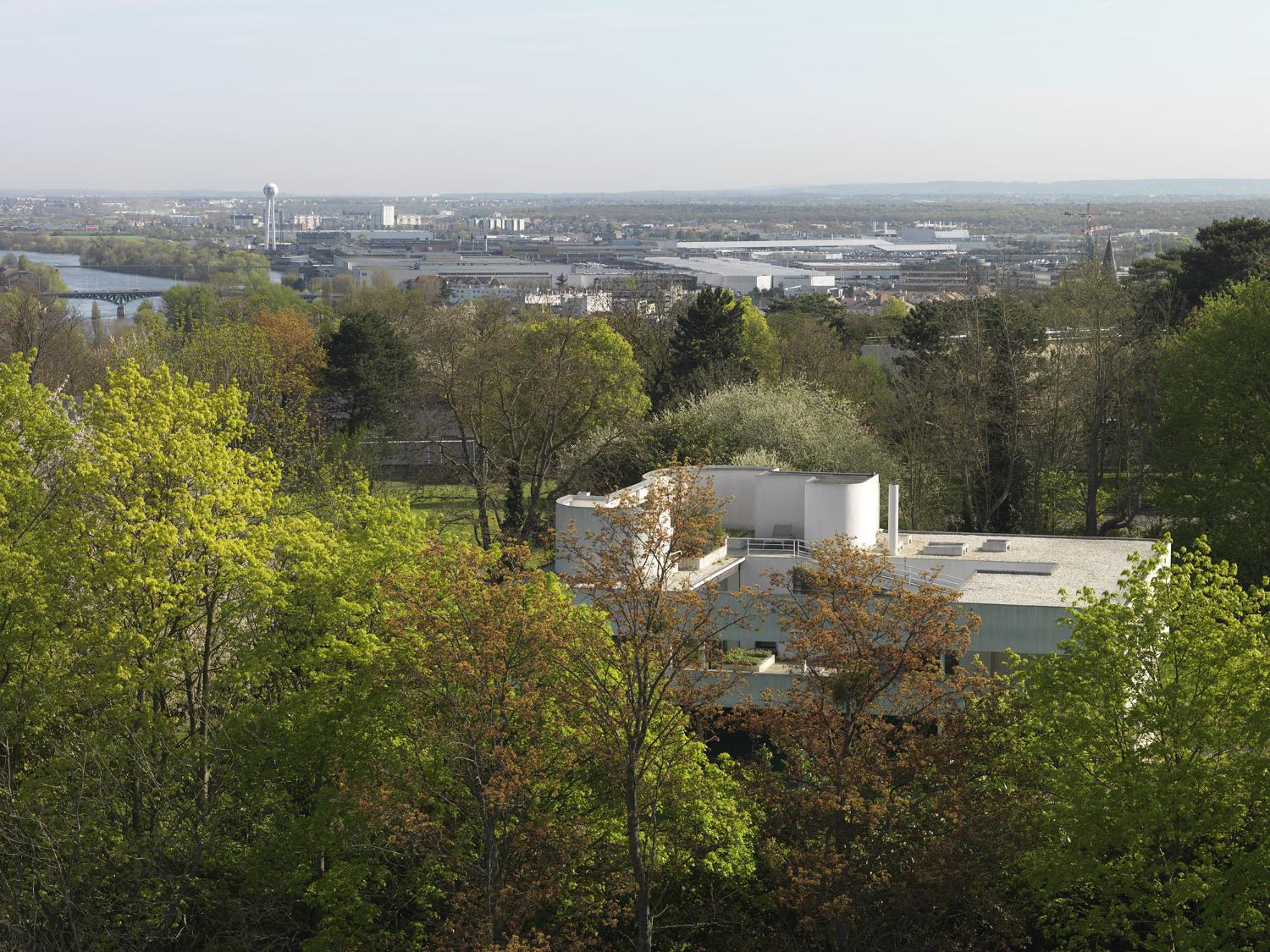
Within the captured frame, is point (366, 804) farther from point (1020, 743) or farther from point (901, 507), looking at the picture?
point (901, 507)

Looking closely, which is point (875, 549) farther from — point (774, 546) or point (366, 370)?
point (366, 370)

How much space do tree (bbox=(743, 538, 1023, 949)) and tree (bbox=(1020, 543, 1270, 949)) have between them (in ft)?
2.62

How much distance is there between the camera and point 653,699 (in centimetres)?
2064

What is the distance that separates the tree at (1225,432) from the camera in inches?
1560

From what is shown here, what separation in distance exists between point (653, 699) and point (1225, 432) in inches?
1063

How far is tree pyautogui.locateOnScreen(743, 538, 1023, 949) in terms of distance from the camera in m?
19.0

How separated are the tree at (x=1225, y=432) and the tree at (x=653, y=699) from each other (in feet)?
76.9

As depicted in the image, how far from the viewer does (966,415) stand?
5084 cm

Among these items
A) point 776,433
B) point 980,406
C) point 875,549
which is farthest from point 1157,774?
point 980,406

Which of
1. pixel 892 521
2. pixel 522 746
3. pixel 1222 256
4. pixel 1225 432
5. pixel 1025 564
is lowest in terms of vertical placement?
pixel 1025 564

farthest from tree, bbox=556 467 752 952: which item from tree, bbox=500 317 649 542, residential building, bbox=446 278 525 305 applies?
residential building, bbox=446 278 525 305

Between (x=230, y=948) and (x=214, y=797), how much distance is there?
2.10m

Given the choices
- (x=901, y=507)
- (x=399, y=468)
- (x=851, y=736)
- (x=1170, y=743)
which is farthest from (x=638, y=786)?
(x=399, y=468)

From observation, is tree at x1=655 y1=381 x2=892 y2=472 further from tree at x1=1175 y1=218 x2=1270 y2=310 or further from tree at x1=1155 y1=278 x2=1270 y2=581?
tree at x1=1175 y1=218 x2=1270 y2=310
